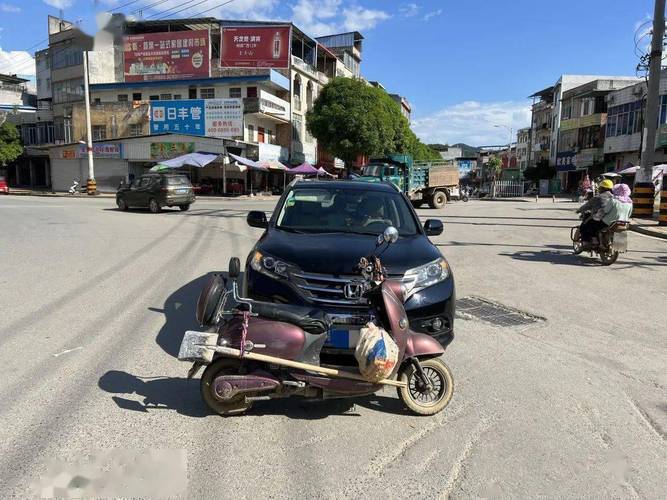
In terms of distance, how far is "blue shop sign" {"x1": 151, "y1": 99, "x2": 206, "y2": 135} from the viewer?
3872 cm

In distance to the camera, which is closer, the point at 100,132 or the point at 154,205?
the point at 154,205

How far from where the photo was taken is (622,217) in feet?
32.0

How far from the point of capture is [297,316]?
353 centimetres

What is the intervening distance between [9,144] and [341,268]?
51.6 meters

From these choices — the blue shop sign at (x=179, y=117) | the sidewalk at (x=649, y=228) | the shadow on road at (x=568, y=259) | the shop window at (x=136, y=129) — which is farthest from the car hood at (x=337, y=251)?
the shop window at (x=136, y=129)

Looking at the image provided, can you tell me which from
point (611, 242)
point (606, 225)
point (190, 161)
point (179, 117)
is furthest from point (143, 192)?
point (179, 117)

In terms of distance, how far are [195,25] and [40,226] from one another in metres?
39.4

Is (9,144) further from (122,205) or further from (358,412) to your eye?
(358,412)

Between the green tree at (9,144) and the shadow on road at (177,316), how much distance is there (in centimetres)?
4648

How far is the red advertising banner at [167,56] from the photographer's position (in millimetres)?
44250

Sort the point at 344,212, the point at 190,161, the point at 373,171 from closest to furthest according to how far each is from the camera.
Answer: the point at 344,212 → the point at 373,171 → the point at 190,161

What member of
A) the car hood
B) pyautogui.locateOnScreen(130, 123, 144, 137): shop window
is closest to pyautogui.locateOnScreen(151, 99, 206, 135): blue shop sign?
pyautogui.locateOnScreen(130, 123, 144, 137): shop window

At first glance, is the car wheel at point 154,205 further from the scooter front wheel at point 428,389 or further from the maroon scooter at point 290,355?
the scooter front wheel at point 428,389

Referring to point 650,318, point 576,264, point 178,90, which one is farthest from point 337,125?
point 650,318
